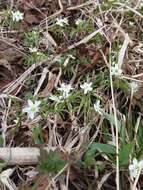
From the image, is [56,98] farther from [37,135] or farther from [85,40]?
[85,40]

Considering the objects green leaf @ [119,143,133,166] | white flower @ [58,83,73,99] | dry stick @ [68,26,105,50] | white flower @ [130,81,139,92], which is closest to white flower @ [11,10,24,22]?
dry stick @ [68,26,105,50]

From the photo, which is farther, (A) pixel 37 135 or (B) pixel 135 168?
(A) pixel 37 135

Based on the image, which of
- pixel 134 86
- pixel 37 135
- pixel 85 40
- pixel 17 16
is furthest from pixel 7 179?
pixel 17 16

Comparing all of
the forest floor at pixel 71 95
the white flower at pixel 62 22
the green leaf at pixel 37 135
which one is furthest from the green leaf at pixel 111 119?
the white flower at pixel 62 22

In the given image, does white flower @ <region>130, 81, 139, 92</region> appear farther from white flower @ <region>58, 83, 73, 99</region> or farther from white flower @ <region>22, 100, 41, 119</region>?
white flower @ <region>22, 100, 41, 119</region>

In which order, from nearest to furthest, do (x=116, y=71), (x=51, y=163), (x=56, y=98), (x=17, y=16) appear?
(x=51, y=163) → (x=56, y=98) → (x=116, y=71) → (x=17, y=16)

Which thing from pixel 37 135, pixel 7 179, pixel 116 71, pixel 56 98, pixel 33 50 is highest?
pixel 33 50

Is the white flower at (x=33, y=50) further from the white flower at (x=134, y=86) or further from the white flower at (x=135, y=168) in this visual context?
the white flower at (x=135, y=168)

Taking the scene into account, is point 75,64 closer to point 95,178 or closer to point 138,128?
point 138,128
